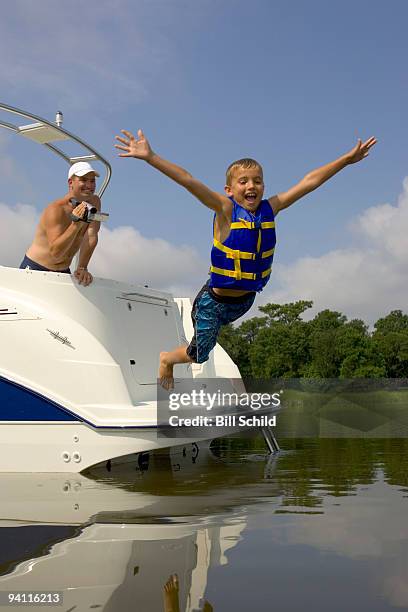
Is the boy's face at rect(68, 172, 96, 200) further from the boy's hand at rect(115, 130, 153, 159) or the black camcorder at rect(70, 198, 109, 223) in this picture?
the boy's hand at rect(115, 130, 153, 159)

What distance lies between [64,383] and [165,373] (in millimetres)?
755

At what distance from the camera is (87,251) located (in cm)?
564

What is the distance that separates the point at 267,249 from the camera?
409 centimetres

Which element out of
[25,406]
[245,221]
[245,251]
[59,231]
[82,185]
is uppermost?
[82,185]

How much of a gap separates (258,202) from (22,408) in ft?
7.84

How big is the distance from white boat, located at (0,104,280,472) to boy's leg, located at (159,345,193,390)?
22cm

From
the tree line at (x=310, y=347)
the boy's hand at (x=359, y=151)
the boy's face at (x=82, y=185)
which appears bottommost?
the boy's hand at (x=359, y=151)

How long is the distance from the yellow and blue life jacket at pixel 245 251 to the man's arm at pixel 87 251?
4.72 feet

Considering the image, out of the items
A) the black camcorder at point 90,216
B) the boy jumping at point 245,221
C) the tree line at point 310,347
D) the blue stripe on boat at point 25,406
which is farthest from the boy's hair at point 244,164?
the tree line at point 310,347

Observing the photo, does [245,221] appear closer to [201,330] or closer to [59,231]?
[201,330]

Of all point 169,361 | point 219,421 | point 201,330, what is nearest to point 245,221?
point 201,330

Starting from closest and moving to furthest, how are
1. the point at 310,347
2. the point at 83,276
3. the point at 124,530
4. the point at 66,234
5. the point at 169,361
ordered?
1. the point at 124,530
2. the point at 169,361
3. the point at 83,276
4. the point at 66,234
5. the point at 310,347

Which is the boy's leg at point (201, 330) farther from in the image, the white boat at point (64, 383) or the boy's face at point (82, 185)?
the boy's face at point (82, 185)

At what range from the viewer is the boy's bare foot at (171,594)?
208 centimetres
